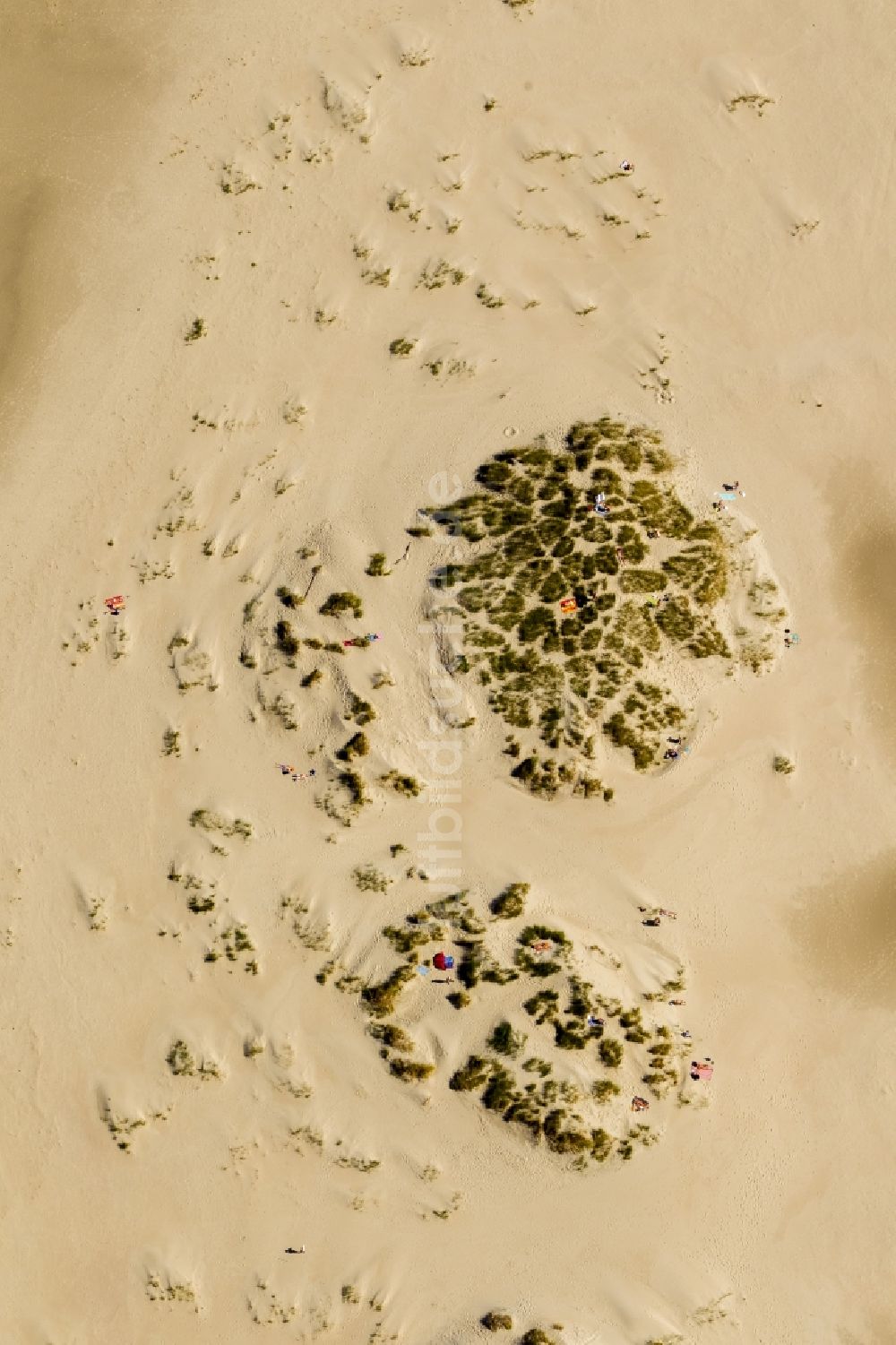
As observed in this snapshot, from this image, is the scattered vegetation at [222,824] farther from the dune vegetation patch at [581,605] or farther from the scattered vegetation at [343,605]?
the dune vegetation patch at [581,605]

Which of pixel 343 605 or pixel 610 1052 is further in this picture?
pixel 343 605

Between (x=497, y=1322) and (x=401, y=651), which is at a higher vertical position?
(x=401, y=651)

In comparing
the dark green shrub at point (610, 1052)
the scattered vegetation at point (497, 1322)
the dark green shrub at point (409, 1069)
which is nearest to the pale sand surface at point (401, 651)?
the scattered vegetation at point (497, 1322)

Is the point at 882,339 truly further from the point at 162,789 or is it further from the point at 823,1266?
the point at 823,1266

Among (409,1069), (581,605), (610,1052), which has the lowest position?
(409,1069)

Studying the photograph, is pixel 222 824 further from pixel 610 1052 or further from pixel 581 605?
pixel 610 1052

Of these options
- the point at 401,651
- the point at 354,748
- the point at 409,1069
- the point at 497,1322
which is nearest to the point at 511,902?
the point at 409,1069

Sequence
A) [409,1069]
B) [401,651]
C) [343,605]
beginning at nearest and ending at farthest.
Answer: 1. [409,1069]
2. [343,605]
3. [401,651]

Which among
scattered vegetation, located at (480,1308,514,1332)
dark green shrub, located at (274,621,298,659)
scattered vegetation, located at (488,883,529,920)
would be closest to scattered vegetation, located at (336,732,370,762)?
dark green shrub, located at (274,621,298,659)

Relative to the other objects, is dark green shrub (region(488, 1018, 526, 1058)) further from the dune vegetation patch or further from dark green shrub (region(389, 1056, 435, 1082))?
the dune vegetation patch
